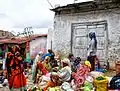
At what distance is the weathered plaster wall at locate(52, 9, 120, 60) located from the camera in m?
13.5

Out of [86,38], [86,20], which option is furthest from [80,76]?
[86,20]

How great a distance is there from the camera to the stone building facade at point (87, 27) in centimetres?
1360

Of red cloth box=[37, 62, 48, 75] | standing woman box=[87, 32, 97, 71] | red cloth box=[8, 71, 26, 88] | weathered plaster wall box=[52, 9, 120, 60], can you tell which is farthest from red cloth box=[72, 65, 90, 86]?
weathered plaster wall box=[52, 9, 120, 60]

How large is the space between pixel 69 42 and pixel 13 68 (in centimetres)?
692

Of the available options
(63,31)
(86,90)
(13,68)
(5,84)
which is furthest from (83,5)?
(86,90)

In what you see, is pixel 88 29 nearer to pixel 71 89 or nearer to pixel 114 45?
pixel 114 45

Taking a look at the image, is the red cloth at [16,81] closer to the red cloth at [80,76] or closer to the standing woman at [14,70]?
the standing woman at [14,70]

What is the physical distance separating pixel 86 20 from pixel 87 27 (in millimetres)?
328

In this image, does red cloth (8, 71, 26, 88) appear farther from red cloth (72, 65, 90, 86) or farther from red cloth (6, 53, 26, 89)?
red cloth (72, 65, 90, 86)

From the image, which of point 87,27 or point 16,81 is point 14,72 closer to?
point 16,81

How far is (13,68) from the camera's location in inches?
347

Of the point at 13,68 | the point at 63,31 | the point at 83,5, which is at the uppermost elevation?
the point at 83,5

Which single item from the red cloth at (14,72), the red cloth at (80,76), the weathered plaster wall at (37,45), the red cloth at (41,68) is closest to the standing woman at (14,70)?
the red cloth at (14,72)

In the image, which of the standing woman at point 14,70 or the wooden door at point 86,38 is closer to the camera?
the standing woman at point 14,70
